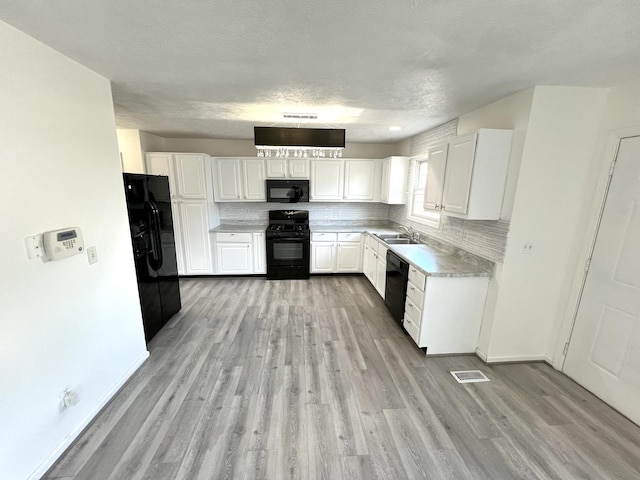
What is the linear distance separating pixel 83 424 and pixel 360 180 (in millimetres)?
4314

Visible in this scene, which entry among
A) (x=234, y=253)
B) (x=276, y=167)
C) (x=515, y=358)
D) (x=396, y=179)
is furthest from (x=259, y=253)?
(x=515, y=358)

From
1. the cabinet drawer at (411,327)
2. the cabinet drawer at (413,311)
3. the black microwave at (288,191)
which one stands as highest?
the black microwave at (288,191)

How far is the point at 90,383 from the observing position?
1793mm

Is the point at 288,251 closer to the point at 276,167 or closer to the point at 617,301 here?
the point at 276,167

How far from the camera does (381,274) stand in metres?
3.58

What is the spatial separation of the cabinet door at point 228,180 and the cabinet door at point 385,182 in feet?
8.11

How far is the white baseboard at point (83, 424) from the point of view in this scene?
1442 mm

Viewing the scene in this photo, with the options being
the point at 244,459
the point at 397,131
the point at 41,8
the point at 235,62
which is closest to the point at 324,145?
the point at 235,62

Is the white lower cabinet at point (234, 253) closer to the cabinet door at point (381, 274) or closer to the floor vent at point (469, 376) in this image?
the cabinet door at point (381, 274)

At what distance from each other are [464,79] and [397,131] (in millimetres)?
1879

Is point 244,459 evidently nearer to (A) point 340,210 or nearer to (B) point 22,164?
(B) point 22,164

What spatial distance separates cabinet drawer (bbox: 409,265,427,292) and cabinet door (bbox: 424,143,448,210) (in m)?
0.72

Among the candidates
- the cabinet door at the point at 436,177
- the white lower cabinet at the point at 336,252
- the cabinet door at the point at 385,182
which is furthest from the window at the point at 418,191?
the white lower cabinet at the point at 336,252

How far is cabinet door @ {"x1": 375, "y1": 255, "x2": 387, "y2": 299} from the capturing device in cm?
346
